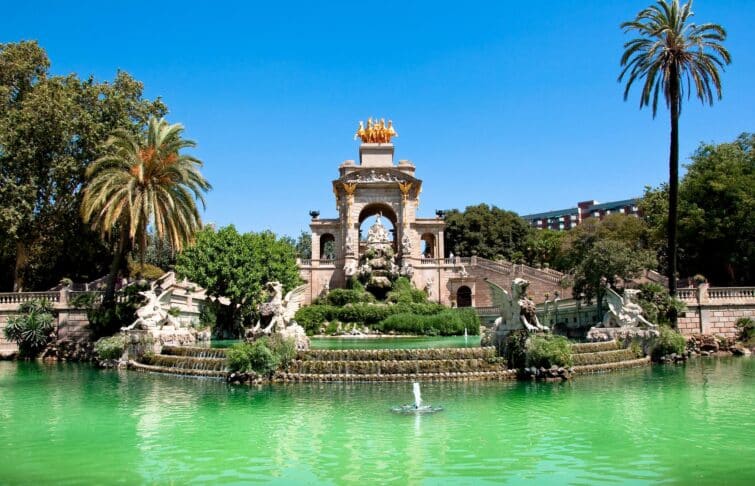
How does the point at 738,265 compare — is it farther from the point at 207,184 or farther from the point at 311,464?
the point at 311,464

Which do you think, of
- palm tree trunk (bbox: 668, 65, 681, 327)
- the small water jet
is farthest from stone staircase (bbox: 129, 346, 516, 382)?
palm tree trunk (bbox: 668, 65, 681, 327)

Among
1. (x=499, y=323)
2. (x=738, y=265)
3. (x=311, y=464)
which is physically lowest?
(x=311, y=464)

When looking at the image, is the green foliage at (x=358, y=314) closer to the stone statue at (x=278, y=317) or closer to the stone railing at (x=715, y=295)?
the stone railing at (x=715, y=295)

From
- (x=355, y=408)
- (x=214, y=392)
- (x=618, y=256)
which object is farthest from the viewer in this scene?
(x=618, y=256)

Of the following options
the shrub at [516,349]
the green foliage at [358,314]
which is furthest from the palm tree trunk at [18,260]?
the shrub at [516,349]

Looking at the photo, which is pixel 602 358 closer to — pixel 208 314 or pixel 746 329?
pixel 746 329

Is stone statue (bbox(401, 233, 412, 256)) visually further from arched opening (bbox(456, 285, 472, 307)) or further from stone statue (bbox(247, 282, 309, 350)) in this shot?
stone statue (bbox(247, 282, 309, 350))

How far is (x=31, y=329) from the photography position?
96.8ft

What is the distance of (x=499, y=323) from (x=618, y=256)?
11785 millimetres

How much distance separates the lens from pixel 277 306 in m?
21.6

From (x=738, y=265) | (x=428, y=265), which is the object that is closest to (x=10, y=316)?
(x=428, y=265)

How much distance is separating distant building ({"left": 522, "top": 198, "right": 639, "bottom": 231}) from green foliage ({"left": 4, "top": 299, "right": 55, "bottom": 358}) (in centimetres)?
8802

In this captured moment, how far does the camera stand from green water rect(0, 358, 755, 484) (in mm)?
9555

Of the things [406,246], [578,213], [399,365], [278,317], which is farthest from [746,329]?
[578,213]
